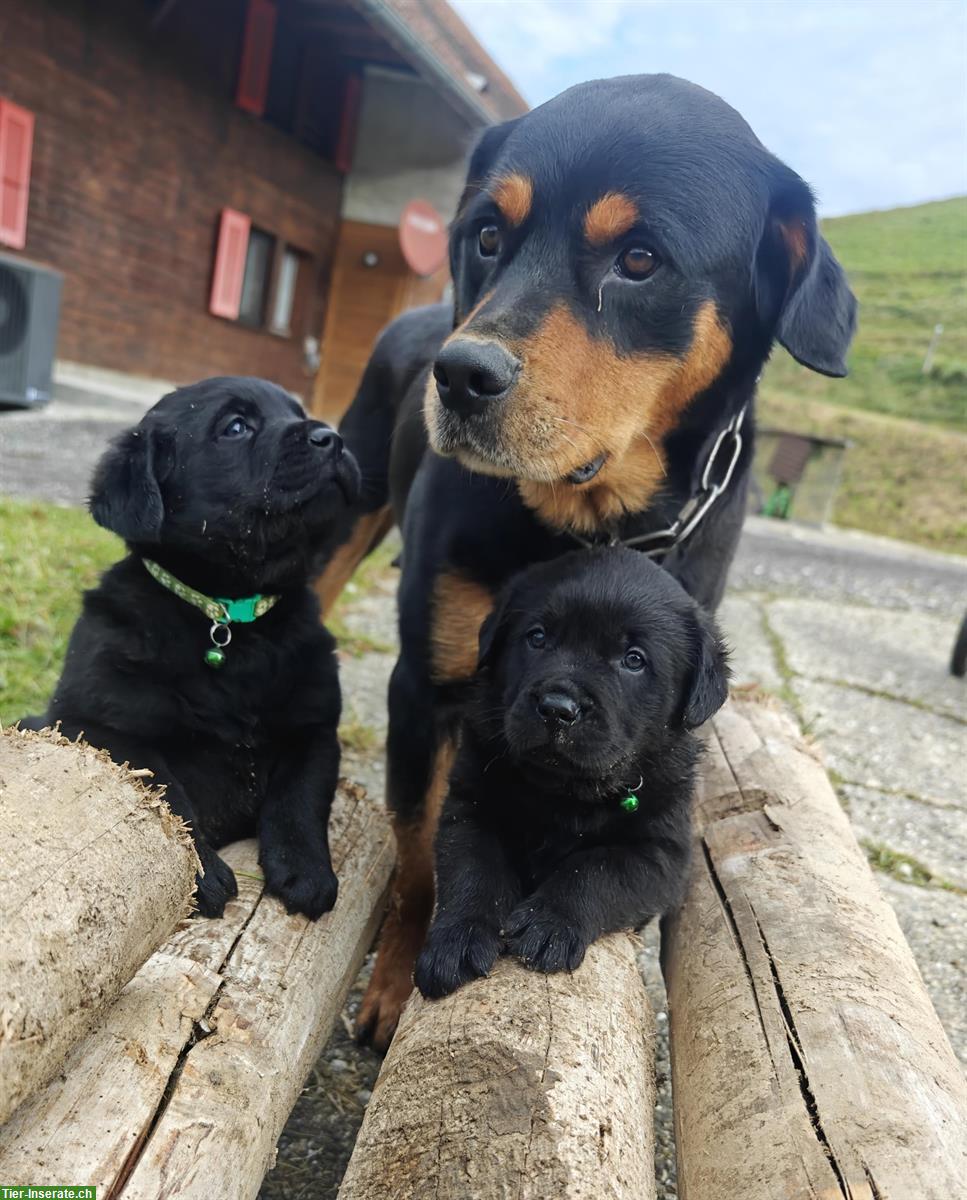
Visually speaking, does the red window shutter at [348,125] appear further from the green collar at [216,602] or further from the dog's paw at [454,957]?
the dog's paw at [454,957]

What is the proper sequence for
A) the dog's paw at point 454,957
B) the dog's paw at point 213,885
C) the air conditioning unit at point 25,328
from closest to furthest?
the dog's paw at point 454,957, the dog's paw at point 213,885, the air conditioning unit at point 25,328

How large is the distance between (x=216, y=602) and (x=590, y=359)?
3.70ft

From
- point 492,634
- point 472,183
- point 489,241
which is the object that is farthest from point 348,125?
point 492,634

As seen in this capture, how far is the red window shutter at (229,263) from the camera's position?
15703 mm

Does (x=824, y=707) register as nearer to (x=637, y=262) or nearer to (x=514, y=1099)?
(x=637, y=262)

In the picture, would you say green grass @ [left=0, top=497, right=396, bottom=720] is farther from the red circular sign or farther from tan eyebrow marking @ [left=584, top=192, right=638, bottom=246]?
the red circular sign

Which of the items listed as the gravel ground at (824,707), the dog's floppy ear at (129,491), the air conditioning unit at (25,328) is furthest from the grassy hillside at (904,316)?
the dog's floppy ear at (129,491)

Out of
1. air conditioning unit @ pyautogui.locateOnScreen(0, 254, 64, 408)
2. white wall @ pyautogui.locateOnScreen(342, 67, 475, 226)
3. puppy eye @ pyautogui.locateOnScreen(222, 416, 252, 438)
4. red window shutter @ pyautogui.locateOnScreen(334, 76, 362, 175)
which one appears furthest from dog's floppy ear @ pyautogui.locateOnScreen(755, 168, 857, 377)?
red window shutter @ pyautogui.locateOnScreen(334, 76, 362, 175)

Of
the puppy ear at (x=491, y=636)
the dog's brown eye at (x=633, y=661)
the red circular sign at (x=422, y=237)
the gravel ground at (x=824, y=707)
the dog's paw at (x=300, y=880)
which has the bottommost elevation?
the gravel ground at (x=824, y=707)

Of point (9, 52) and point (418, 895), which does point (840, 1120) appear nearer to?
point (418, 895)

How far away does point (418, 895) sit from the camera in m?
2.79

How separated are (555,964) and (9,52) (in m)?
13.4

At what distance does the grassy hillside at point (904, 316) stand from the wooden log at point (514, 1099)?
1087 inches

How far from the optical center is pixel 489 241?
8.84 feet
